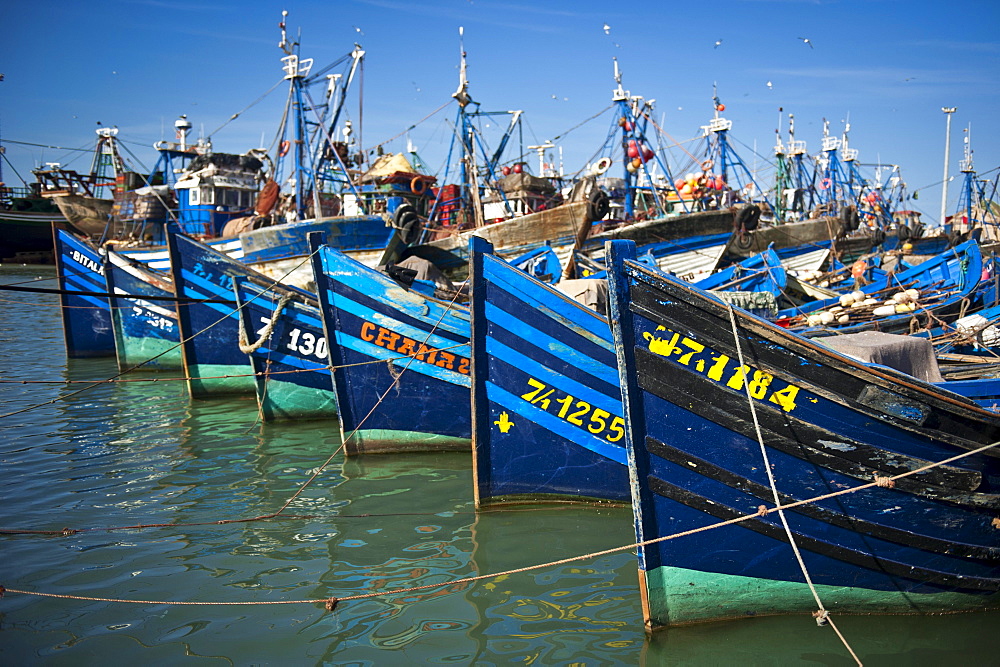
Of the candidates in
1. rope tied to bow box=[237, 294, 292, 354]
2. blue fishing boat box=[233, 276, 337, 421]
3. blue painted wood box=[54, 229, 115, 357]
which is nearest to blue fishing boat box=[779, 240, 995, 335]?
blue fishing boat box=[233, 276, 337, 421]

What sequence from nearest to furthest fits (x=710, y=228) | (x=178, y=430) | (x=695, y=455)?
(x=695, y=455), (x=178, y=430), (x=710, y=228)

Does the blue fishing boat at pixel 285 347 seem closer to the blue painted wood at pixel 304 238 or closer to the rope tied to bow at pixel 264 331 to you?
the rope tied to bow at pixel 264 331

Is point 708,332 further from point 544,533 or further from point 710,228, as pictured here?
point 710,228

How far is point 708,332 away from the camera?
145 inches

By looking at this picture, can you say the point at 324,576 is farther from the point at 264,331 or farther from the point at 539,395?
the point at 264,331

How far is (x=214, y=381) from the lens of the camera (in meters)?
10.8

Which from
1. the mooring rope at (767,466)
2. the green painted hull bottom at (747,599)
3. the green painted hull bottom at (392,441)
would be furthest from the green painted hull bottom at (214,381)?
the mooring rope at (767,466)

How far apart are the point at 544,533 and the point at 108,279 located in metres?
10.5

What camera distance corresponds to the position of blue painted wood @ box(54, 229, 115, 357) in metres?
13.4

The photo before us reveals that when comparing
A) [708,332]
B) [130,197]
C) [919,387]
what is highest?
[130,197]

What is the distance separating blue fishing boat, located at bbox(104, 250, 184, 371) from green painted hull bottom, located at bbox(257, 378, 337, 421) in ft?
14.5

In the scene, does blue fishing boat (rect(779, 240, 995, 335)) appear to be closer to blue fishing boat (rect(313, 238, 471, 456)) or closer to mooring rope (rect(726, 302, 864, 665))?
blue fishing boat (rect(313, 238, 471, 456))

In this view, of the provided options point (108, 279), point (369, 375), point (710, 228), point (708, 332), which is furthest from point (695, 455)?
point (710, 228)

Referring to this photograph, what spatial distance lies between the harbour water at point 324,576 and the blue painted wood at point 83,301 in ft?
20.0
